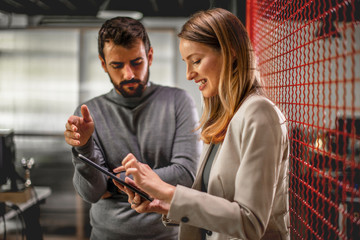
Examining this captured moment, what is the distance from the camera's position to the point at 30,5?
6.04m

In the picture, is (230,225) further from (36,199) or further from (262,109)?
(36,199)

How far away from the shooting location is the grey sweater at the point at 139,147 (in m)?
1.39

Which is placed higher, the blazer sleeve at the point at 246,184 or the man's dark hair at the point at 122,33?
the man's dark hair at the point at 122,33

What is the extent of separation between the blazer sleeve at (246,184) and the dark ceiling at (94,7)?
515 centimetres

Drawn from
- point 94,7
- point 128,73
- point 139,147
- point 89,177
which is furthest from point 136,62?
Answer: point 94,7

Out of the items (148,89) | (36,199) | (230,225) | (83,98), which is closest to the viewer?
(230,225)

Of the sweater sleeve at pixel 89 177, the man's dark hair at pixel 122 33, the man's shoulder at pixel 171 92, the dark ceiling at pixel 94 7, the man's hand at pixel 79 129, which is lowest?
the sweater sleeve at pixel 89 177

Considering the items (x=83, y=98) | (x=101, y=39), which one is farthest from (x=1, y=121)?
(x=101, y=39)

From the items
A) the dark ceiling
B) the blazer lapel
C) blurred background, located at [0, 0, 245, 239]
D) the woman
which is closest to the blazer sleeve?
the woman

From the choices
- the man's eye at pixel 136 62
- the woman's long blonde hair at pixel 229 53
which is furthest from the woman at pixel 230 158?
the man's eye at pixel 136 62

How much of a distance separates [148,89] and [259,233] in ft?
3.02

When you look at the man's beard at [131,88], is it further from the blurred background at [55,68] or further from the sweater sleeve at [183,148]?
the blurred background at [55,68]

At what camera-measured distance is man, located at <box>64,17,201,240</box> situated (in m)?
1.41

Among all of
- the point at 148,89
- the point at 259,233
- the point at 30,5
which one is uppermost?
the point at 30,5
